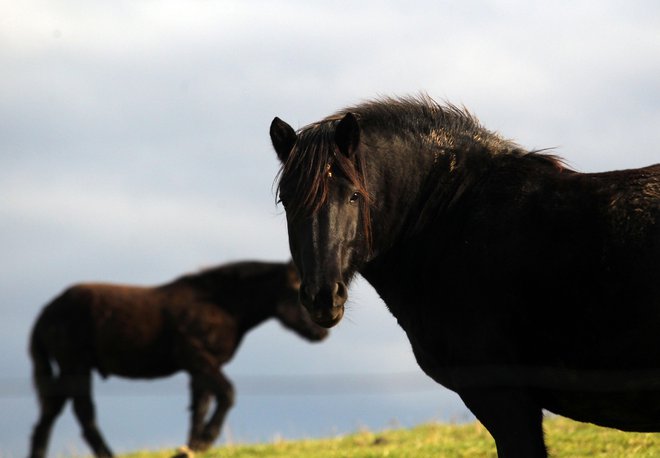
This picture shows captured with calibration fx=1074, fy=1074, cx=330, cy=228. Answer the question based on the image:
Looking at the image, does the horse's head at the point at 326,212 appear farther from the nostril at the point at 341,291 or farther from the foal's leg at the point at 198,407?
the foal's leg at the point at 198,407

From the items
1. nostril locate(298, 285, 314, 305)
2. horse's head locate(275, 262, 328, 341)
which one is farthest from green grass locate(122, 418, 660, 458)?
horse's head locate(275, 262, 328, 341)

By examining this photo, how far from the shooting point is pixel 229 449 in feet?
38.5

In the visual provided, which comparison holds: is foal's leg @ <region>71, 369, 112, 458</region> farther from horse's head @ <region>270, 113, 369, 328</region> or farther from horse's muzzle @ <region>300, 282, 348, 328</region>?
horse's muzzle @ <region>300, 282, 348, 328</region>

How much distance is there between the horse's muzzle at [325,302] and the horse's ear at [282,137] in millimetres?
918

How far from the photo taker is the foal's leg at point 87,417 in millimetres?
14159

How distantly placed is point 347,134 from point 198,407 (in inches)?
382

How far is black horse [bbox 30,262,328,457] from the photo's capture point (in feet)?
49.0

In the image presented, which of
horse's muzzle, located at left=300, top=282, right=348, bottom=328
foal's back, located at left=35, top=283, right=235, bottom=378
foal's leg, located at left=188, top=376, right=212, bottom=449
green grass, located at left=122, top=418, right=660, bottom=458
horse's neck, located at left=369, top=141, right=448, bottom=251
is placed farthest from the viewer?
foal's back, located at left=35, top=283, right=235, bottom=378

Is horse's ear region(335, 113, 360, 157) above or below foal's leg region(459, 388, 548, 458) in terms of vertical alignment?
above

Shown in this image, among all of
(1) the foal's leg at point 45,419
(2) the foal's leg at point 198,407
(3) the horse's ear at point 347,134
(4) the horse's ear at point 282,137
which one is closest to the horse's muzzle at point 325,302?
(3) the horse's ear at point 347,134

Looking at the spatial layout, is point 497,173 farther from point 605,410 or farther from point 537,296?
point 605,410

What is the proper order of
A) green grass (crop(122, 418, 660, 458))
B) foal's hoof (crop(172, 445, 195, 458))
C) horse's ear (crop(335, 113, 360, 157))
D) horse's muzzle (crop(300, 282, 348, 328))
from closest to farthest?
horse's muzzle (crop(300, 282, 348, 328)) → horse's ear (crop(335, 113, 360, 157)) → green grass (crop(122, 418, 660, 458)) → foal's hoof (crop(172, 445, 195, 458))

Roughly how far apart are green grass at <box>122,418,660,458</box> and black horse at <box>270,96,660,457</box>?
9.67 ft

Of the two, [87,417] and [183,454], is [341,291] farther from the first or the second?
[87,417]
